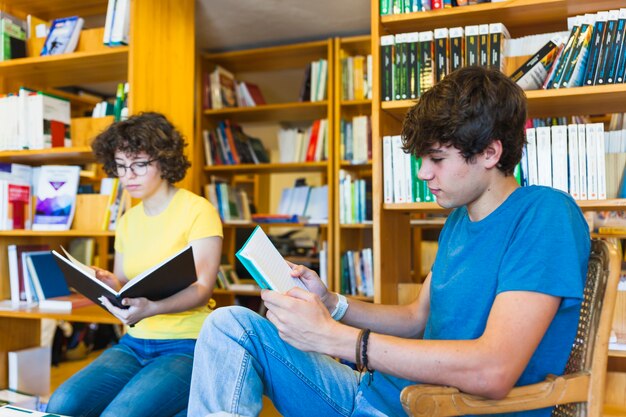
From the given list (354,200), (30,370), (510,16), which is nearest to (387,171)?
(510,16)

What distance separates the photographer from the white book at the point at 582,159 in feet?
6.22

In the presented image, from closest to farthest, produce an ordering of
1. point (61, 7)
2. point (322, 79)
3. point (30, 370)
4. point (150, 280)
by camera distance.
Result: point (150, 280) < point (30, 370) < point (61, 7) < point (322, 79)

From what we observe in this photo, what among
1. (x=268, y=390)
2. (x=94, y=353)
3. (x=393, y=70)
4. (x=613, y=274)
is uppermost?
(x=393, y=70)

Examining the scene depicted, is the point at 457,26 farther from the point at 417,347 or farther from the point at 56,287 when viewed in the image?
the point at 56,287

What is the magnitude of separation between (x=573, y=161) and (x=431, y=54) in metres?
0.60

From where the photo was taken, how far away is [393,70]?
6.87 ft

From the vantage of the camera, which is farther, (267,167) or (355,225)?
(267,167)

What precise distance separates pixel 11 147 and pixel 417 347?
2.29 meters

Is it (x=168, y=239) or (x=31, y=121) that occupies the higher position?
(x=31, y=121)

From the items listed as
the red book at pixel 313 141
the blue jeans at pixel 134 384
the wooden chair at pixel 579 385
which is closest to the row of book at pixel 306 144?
the red book at pixel 313 141

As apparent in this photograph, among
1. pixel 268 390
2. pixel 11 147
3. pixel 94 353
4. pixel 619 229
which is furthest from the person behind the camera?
pixel 94 353

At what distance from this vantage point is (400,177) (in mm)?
2094

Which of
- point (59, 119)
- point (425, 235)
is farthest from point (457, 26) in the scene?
point (425, 235)

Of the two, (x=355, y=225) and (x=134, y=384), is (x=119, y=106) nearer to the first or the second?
(x=134, y=384)
